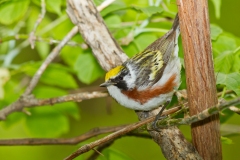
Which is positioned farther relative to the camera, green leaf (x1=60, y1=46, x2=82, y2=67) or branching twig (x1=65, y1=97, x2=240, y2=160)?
green leaf (x1=60, y1=46, x2=82, y2=67)

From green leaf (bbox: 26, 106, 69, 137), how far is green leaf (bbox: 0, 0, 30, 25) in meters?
0.82

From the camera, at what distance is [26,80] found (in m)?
4.26

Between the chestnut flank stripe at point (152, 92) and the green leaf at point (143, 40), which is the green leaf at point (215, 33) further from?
the green leaf at point (143, 40)

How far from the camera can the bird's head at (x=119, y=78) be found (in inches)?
109

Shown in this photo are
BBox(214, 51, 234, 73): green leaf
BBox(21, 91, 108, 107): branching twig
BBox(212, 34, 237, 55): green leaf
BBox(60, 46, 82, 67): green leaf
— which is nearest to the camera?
BBox(214, 51, 234, 73): green leaf

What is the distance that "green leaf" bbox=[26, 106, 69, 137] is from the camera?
346 cm

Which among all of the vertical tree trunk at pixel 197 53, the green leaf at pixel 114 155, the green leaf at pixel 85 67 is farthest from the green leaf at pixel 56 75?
the vertical tree trunk at pixel 197 53

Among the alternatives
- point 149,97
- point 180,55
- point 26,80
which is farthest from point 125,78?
point 26,80

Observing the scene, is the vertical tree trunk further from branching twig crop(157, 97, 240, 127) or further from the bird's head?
the bird's head

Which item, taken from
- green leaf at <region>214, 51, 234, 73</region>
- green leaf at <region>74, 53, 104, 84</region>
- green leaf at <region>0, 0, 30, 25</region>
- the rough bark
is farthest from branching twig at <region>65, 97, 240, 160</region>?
green leaf at <region>0, 0, 30, 25</region>

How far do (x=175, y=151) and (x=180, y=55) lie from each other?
1066mm

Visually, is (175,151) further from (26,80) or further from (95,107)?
(95,107)

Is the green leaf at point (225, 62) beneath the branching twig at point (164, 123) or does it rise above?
beneath

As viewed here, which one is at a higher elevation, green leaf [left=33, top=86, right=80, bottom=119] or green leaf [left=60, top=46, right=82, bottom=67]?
green leaf [left=60, top=46, right=82, bottom=67]
